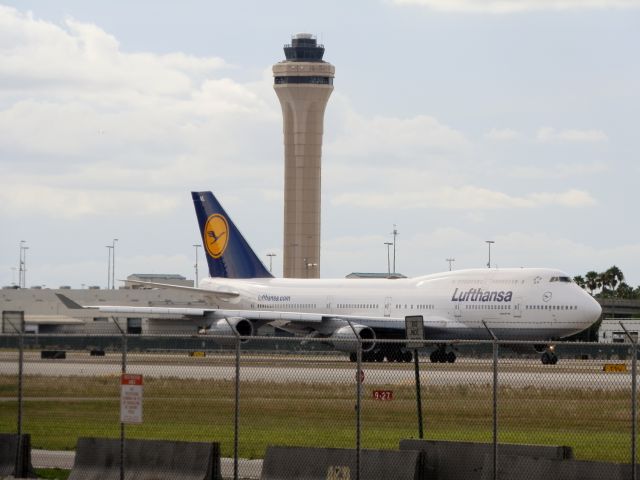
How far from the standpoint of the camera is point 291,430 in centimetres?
2348

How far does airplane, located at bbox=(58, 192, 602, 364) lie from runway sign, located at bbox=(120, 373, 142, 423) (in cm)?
3335

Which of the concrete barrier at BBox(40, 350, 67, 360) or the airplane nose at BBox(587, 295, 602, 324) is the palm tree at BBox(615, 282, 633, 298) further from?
the concrete barrier at BBox(40, 350, 67, 360)

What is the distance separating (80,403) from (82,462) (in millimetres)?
6961

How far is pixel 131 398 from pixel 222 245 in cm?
5173

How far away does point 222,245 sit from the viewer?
2719 inches

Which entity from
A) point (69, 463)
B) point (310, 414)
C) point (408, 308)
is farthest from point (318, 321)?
point (69, 463)

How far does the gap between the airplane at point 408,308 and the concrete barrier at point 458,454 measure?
105 ft

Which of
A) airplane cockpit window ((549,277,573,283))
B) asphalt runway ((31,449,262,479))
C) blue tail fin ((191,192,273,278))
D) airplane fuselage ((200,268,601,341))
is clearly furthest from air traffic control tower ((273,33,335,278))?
asphalt runway ((31,449,262,479))

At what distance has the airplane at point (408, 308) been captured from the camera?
56.2 meters

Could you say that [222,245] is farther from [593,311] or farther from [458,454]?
[458,454]

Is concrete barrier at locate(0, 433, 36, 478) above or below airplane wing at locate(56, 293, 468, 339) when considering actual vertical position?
below

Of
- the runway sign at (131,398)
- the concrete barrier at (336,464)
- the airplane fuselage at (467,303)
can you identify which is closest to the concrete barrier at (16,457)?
the runway sign at (131,398)

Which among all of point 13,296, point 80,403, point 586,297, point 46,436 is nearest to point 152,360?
point 80,403

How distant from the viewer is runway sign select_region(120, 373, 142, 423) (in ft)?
57.1
